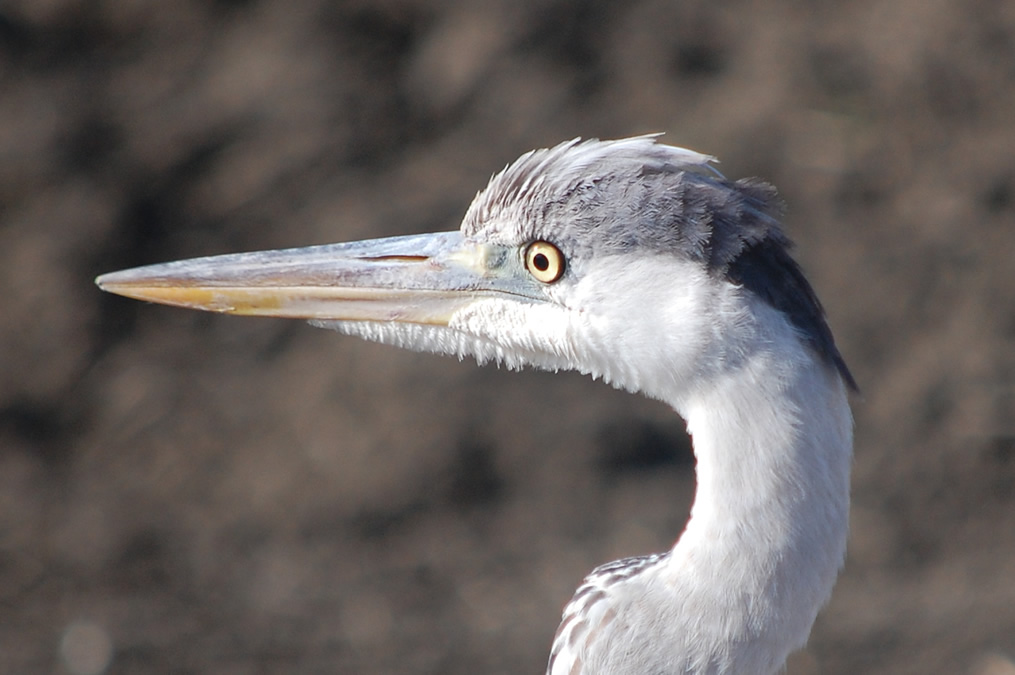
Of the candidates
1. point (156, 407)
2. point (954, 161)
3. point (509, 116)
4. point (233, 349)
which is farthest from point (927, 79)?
point (156, 407)

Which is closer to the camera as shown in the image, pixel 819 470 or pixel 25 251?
pixel 819 470

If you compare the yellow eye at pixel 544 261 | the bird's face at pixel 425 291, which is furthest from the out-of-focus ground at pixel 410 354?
the yellow eye at pixel 544 261

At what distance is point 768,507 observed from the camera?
153 centimetres

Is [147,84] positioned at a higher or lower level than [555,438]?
higher

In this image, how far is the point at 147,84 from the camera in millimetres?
4551

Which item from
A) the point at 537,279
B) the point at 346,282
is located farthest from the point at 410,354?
the point at 537,279

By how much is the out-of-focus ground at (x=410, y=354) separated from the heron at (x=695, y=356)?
2413 millimetres

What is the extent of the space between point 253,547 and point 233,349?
2.75ft

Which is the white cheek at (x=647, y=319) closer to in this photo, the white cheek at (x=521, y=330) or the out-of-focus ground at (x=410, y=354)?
the white cheek at (x=521, y=330)

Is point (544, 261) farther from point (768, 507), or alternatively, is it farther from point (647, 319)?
point (768, 507)

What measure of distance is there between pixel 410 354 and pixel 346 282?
2654 mm

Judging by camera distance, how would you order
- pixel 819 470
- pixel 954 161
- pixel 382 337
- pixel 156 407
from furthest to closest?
1. pixel 954 161
2. pixel 156 407
3. pixel 382 337
4. pixel 819 470

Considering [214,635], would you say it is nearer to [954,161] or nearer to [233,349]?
[233,349]

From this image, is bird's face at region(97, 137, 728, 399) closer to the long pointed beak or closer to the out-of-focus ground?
the long pointed beak
